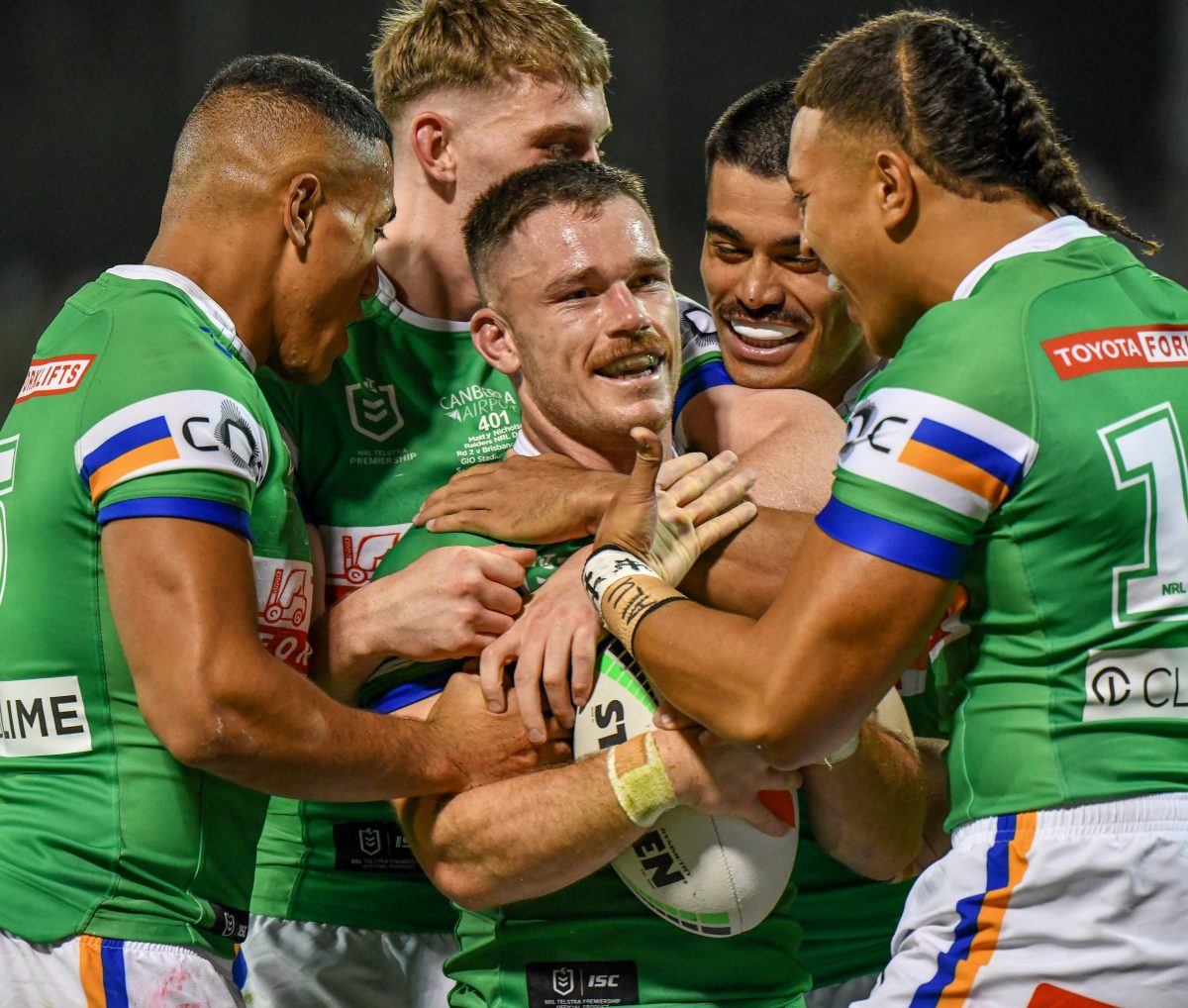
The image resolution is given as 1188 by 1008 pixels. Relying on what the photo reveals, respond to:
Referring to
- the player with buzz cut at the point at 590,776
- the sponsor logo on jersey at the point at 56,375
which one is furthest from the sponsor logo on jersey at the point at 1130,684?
the sponsor logo on jersey at the point at 56,375

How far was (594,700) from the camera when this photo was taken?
2.55m

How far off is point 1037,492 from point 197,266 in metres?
1.57

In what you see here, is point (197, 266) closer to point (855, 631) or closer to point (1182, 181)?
point (855, 631)

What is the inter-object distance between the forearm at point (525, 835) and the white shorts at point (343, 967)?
2.64 ft

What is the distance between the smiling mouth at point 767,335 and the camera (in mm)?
3523

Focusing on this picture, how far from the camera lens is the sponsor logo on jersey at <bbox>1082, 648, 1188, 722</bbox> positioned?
6.77 feet

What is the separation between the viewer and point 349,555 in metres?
3.26

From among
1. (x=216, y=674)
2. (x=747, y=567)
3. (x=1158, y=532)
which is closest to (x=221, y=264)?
(x=216, y=674)

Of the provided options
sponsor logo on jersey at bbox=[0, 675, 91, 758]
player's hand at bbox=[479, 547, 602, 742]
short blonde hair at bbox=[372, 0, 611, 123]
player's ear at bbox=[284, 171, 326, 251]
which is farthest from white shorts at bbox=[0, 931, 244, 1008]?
short blonde hair at bbox=[372, 0, 611, 123]

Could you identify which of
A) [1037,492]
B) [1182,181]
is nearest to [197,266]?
[1037,492]

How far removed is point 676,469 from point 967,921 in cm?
100

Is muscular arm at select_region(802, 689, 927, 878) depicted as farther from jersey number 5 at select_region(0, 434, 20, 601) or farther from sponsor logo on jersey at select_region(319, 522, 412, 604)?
jersey number 5 at select_region(0, 434, 20, 601)

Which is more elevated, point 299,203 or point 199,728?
point 299,203

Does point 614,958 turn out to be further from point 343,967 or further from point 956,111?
point 956,111
